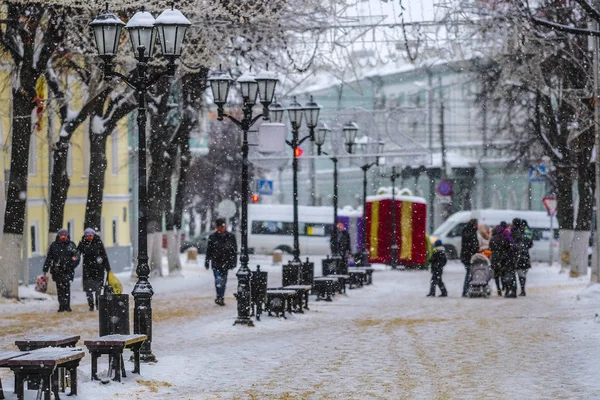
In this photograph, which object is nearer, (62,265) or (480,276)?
(62,265)

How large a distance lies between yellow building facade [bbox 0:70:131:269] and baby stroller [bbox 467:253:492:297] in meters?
9.42

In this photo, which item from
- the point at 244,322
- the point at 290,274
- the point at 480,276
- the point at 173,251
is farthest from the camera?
the point at 173,251

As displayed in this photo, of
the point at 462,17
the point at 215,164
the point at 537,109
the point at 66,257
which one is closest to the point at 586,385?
the point at 462,17

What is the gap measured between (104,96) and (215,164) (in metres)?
40.2

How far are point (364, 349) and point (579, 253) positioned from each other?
72.6ft

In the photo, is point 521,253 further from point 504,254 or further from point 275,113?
point 275,113

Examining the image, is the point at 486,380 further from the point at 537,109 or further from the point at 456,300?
the point at 537,109

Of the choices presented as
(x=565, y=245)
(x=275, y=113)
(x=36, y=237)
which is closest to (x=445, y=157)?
(x=565, y=245)

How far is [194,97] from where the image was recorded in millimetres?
36781

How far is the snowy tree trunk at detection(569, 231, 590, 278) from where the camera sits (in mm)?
37719

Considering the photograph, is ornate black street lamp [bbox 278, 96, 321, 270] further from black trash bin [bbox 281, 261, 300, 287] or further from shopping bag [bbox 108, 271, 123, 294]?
shopping bag [bbox 108, 271, 123, 294]

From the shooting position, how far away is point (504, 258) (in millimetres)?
29672

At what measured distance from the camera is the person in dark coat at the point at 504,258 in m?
29.7

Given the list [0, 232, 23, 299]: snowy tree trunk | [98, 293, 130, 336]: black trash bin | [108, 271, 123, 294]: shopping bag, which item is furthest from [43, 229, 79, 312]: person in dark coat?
[98, 293, 130, 336]: black trash bin
